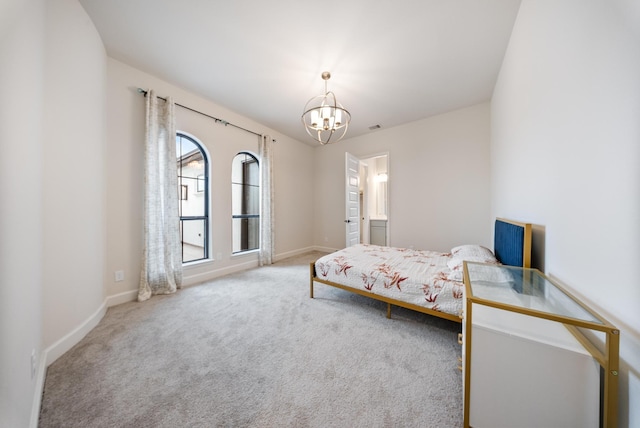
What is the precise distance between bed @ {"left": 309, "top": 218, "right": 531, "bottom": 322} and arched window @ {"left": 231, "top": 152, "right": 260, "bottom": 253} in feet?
6.70

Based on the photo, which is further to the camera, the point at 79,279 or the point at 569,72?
the point at 79,279

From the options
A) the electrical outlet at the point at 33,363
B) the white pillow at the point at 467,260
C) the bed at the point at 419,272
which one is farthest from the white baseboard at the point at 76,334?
the white pillow at the point at 467,260

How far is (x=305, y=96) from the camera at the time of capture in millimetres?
3113

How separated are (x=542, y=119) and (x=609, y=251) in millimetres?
1063

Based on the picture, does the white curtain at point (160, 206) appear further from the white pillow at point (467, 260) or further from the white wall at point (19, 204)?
the white pillow at point (467, 260)

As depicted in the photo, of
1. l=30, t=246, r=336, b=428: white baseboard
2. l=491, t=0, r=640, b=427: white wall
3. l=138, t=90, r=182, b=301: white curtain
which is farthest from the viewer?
l=138, t=90, r=182, b=301: white curtain

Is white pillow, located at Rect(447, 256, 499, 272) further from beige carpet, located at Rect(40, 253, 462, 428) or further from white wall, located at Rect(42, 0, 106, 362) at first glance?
white wall, located at Rect(42, 0, 106, 362)

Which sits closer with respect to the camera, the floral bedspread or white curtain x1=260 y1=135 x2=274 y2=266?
the floral bedspread

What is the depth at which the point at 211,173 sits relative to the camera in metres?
3.29

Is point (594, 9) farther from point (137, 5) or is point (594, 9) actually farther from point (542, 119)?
point (137, 5)

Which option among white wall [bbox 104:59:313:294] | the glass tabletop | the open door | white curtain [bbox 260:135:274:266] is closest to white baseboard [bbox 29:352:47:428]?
white wall [bbox 104:59:313:294]

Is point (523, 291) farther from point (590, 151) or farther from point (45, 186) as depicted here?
point (45, 186)

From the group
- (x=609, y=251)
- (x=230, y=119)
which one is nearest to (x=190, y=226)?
(x=230, y=119)

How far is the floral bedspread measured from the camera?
1.76 meters
